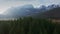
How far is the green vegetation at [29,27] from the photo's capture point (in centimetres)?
132

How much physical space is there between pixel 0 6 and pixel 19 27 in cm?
41

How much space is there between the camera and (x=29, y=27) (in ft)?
4.40

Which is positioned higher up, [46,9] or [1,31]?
[46,9]

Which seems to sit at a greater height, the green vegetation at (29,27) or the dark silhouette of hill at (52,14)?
the dark silhouette of hill at (52,14)

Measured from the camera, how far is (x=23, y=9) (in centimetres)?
160

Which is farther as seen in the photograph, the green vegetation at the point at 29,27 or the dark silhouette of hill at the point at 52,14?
the dark silhouette of hill at the point at 52,14

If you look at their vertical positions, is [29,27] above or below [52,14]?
below

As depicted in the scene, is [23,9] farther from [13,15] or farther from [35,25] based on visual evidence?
[35,25]

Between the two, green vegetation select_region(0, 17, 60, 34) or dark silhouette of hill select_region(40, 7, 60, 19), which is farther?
dark silhouette of hill select_region(40, 7, 60, 19)

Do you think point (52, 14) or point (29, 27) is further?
point (52, 14)

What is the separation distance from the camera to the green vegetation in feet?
4.33

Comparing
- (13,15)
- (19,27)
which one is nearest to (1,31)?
(19,27)

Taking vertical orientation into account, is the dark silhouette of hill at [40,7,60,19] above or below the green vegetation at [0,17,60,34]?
above

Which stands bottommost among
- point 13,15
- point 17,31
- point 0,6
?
point 17,31
